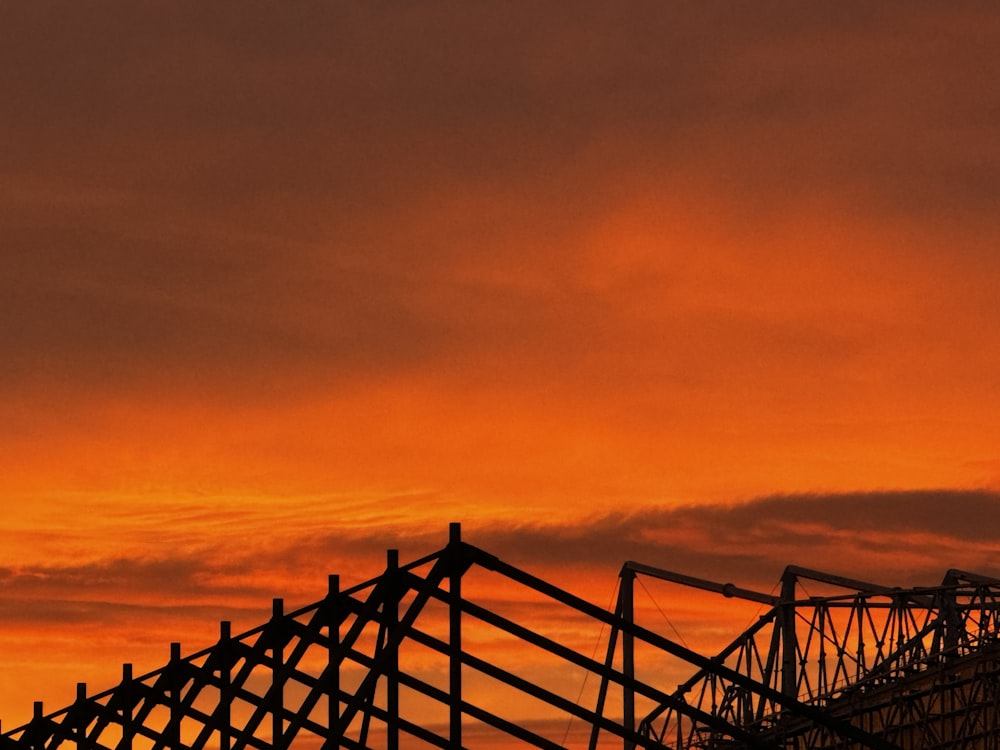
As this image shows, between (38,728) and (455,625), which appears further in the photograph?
(38,728)

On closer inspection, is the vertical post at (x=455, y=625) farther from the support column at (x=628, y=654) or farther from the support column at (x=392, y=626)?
the support column at (x=628, y=654)

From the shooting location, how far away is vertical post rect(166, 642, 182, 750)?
54.1 m

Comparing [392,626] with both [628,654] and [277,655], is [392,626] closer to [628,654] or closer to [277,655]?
[277,655]

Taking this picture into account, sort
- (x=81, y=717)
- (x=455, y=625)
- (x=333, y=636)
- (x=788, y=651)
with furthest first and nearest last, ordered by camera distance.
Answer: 1. (x=788, y=651)
2. (x=81, y=717)
3. (x=333, y=636)
4. (x=455, y=625)

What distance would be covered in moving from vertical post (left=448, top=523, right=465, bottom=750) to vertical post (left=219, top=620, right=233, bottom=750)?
10313 mm

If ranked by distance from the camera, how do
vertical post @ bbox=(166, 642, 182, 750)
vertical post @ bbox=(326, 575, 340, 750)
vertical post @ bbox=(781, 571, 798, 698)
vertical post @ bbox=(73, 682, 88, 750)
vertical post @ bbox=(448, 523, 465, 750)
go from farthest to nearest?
vertical post @ bbox=(781, 571, 798, 698) < vertical post @ bbox=(73, 682, 88, 750) < vertical post @ bbox=(166, 642, 182, 750) < vertical post @ bbox=(326, 575, 340, 750) < vertical post @ bbox=(448, 523, 465, 750)

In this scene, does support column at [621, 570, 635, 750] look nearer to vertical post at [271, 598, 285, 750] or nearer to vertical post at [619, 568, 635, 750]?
vertical post at [619, 568, 635, 750]

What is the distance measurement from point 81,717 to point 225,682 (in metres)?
10.2

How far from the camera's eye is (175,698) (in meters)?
56.4

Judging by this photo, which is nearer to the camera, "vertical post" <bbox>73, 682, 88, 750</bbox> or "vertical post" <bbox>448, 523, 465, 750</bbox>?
"vertical post" <bbox>448, 523, 465, 750</bbox>

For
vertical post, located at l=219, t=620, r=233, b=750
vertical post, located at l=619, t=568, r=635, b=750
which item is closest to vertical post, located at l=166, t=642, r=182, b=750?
vertical post, located at l=219, t=620, r=233, b=750

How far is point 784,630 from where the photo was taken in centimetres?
7656

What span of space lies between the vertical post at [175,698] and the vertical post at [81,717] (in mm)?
6163

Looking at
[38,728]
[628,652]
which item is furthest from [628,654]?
[38,728]
